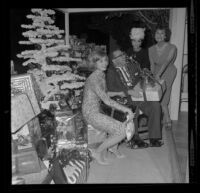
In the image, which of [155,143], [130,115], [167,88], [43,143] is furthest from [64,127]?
[167,88]

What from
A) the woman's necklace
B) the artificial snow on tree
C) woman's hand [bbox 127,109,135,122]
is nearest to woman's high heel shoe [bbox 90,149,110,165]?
woman's hand [bbox 127,109,135,122]

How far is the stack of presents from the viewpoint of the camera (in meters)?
1.93

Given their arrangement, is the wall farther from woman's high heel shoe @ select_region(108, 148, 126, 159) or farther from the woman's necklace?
woman's high heel shoe @ select_region(108, 148, 126, 159)

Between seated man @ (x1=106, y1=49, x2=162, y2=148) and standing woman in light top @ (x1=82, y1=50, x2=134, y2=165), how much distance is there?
0.15 ft

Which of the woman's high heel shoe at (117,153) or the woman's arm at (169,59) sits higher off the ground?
the woman's arm at (169,59)

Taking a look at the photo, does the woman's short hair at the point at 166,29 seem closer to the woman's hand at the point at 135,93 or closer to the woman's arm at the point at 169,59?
the woman's arm at the point at 169,59

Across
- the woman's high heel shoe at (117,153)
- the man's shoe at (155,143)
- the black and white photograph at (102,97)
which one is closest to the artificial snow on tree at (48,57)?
the black and white photograph at (102,97)

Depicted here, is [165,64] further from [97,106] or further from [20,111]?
[20,111]

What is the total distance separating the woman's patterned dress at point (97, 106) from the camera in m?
1.96

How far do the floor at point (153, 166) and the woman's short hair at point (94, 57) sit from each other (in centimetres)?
55

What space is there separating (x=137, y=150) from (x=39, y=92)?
2.14ft

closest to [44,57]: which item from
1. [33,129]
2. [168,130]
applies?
[33,129]

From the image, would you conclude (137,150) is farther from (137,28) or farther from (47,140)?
(137,28)

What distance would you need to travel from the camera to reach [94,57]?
6.44ft
